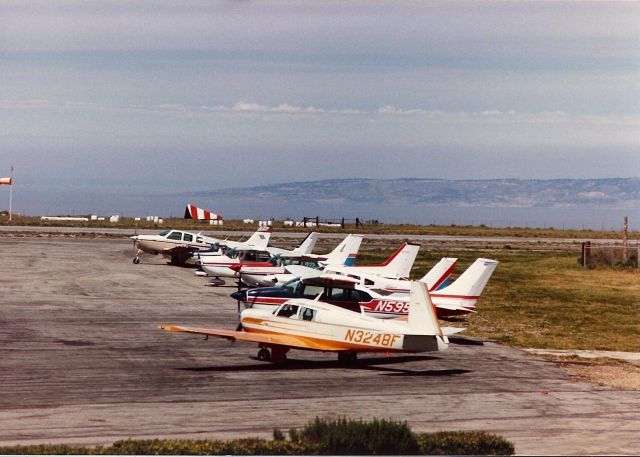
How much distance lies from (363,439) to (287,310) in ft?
32.0

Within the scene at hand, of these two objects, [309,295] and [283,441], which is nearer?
[283,441]

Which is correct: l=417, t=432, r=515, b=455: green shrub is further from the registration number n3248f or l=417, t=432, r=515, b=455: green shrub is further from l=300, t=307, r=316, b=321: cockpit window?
l=300, t=307, r=316, b=321: cockpit window

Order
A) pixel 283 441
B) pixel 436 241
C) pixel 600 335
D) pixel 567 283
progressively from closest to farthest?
pixel 283 441 < pixel 600 335 < pixel 567 283 < pixel 436 241

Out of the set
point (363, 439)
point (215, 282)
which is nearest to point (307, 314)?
point (363, 439)

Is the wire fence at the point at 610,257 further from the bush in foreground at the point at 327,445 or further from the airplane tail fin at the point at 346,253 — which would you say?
the bush in foreground at the point at 327,445

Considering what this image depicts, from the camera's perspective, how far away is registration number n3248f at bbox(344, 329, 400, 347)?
25641 mm

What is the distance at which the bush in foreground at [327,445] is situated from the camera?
17.0m

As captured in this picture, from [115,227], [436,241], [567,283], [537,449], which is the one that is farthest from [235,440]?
[115,227]

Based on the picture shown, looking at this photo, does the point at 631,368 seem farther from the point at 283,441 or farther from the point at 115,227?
the point at 115,227

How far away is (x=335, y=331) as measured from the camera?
26391 mm

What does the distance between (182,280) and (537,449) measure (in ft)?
122

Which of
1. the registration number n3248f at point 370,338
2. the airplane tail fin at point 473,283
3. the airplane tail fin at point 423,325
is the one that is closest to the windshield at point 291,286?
the registration number n3248f at point 370,338

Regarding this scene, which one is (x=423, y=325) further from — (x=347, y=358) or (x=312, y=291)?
(x=312, y=291)

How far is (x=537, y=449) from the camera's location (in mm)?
18328
